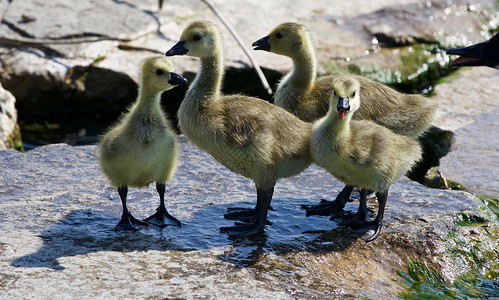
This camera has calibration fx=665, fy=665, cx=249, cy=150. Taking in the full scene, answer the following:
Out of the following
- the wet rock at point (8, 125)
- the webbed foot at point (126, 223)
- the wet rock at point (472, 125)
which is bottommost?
the wet rock at point (8, 125)

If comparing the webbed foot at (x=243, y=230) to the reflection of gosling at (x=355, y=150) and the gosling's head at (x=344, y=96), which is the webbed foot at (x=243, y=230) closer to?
the reflection of gosling at (x=355, y=150)

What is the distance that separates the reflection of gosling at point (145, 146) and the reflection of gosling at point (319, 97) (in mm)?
1399

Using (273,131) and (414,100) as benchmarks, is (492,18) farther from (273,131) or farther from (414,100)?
(273,131)

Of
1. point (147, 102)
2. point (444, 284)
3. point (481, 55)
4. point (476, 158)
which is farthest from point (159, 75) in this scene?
point (476, 158)

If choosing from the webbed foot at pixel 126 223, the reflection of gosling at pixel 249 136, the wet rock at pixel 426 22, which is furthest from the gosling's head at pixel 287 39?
the wet rock at pixel 426 22

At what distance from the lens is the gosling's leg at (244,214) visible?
17.1 feet

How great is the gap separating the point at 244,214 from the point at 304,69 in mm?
1616

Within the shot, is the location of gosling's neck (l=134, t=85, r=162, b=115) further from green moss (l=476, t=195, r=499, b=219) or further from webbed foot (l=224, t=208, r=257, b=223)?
green moss (l=476, t=195, r=499, b=219)

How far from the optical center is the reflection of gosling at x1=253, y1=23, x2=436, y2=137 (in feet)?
18.4

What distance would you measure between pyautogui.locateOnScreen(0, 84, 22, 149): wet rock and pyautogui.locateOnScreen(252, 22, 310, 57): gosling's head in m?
3.12

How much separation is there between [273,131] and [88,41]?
186 inches

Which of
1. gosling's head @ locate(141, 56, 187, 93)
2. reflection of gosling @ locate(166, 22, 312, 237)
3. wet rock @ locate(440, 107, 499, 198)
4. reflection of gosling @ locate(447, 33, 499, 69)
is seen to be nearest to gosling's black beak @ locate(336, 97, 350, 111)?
reflection of gosling @ locate(166, 22, 312, 237)

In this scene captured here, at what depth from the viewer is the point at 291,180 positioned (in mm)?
6109

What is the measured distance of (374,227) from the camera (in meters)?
4.95
